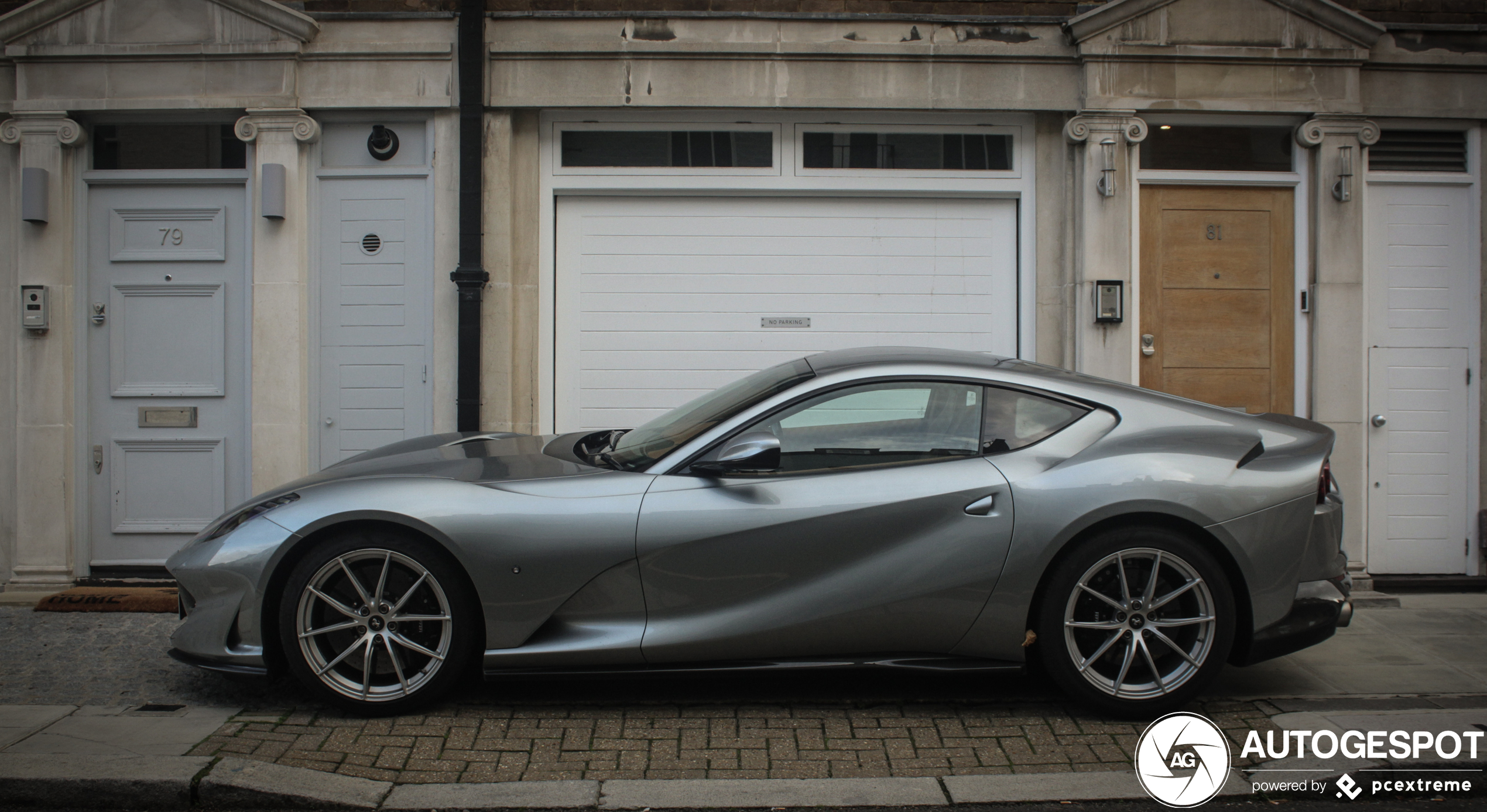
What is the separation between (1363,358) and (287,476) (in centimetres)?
701

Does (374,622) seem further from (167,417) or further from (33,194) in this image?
(33,194)

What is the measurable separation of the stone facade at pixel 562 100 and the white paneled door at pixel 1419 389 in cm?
16

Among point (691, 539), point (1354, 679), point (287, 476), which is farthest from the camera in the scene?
point (287, 476)

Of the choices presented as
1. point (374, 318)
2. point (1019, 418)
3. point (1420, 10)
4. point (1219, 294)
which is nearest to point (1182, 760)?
point (1019, 418)

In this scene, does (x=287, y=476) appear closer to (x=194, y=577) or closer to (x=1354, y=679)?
(x=194, y=577)

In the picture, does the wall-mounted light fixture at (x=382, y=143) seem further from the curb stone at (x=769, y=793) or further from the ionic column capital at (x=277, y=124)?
the curb stone at (x=769, y=793)

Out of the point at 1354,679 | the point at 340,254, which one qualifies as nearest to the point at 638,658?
the point at 1354,679

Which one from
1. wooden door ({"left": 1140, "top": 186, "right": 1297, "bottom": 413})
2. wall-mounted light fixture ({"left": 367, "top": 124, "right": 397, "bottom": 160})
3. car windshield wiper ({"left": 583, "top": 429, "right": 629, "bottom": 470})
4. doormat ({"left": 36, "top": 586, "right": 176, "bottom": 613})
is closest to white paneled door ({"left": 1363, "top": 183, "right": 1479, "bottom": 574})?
wooden door ({"left": 1140, "top": 186, "right": 1297, "bottom": 413})

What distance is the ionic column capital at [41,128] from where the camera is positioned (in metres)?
6.55

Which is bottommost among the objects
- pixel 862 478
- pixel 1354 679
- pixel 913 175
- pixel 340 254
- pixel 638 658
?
pixel 1354 679

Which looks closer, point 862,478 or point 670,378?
point 862,478

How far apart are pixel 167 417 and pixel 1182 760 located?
6.29 meters

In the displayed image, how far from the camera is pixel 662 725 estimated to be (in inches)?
153

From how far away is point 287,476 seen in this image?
6.56 metres
